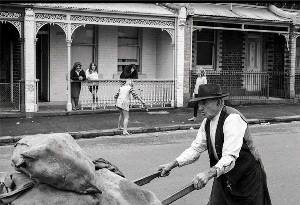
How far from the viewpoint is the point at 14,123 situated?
16328 millimetres

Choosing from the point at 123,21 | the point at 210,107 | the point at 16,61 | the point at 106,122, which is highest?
the point at 123,21

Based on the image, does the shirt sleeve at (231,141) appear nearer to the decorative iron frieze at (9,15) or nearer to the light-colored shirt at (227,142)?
the light-colored shirt at (227,142)

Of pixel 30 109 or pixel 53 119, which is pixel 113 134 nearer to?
pixel 53 119

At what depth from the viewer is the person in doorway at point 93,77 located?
19.6 metres

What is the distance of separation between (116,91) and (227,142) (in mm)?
15681

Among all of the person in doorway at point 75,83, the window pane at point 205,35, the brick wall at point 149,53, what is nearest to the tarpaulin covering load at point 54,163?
the person in doorway at point 75,83

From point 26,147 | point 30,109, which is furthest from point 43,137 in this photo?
point 30,109

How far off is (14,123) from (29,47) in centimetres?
310

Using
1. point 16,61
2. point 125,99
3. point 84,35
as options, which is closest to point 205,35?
point 84,35

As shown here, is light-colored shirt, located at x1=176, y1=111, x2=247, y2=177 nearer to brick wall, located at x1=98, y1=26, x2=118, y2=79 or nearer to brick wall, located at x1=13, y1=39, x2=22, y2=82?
brick wall, located at x1=13, y1=39, x2=22, y2=82

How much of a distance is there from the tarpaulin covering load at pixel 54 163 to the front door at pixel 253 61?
71.9 ft

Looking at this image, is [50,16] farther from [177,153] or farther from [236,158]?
[236,158]

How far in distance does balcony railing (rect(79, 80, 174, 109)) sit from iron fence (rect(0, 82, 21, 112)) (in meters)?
2.42

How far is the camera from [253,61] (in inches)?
1043
